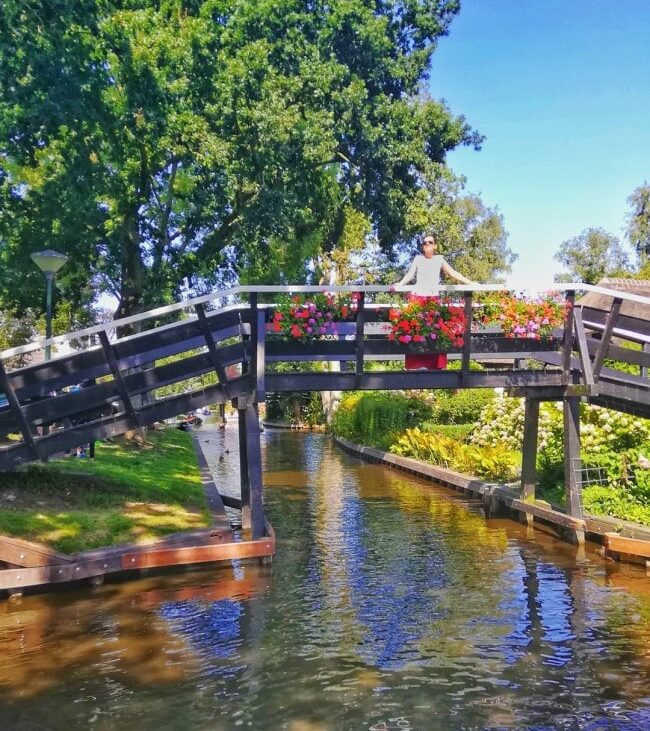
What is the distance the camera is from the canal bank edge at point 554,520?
10.3 meters

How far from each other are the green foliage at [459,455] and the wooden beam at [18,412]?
11185 millimetres

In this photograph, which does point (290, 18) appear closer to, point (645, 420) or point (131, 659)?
point (645, 420)

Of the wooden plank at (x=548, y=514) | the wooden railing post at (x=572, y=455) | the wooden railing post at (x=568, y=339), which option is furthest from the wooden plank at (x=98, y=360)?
the wooden plank at (x=548, y=514)

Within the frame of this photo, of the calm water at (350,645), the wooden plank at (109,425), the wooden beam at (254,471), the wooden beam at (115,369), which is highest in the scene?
the wooden beam at (115,369)

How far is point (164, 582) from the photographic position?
9539mm

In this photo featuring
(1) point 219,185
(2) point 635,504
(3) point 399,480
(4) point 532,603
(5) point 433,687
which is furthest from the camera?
(3) point 399,480

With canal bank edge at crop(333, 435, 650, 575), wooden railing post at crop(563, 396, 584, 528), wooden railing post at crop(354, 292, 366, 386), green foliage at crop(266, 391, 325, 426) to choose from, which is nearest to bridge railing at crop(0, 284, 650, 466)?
wooden railing post at crop(354, 292, 366, 386)

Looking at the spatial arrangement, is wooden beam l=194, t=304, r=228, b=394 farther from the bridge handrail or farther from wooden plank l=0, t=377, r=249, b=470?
wooden plank l=0, t=377, r=249, b=470

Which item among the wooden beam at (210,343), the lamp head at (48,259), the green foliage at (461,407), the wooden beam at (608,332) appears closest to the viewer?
the wooden beam at (210,343)

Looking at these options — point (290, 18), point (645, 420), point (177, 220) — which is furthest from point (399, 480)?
point (290, 18)

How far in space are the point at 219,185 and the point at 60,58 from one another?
8.61 m

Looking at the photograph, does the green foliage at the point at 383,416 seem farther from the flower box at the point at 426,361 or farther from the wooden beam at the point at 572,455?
the flower box at the point at 426,361

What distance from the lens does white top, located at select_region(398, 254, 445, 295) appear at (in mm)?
10172

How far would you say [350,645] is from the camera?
24.0 feet
